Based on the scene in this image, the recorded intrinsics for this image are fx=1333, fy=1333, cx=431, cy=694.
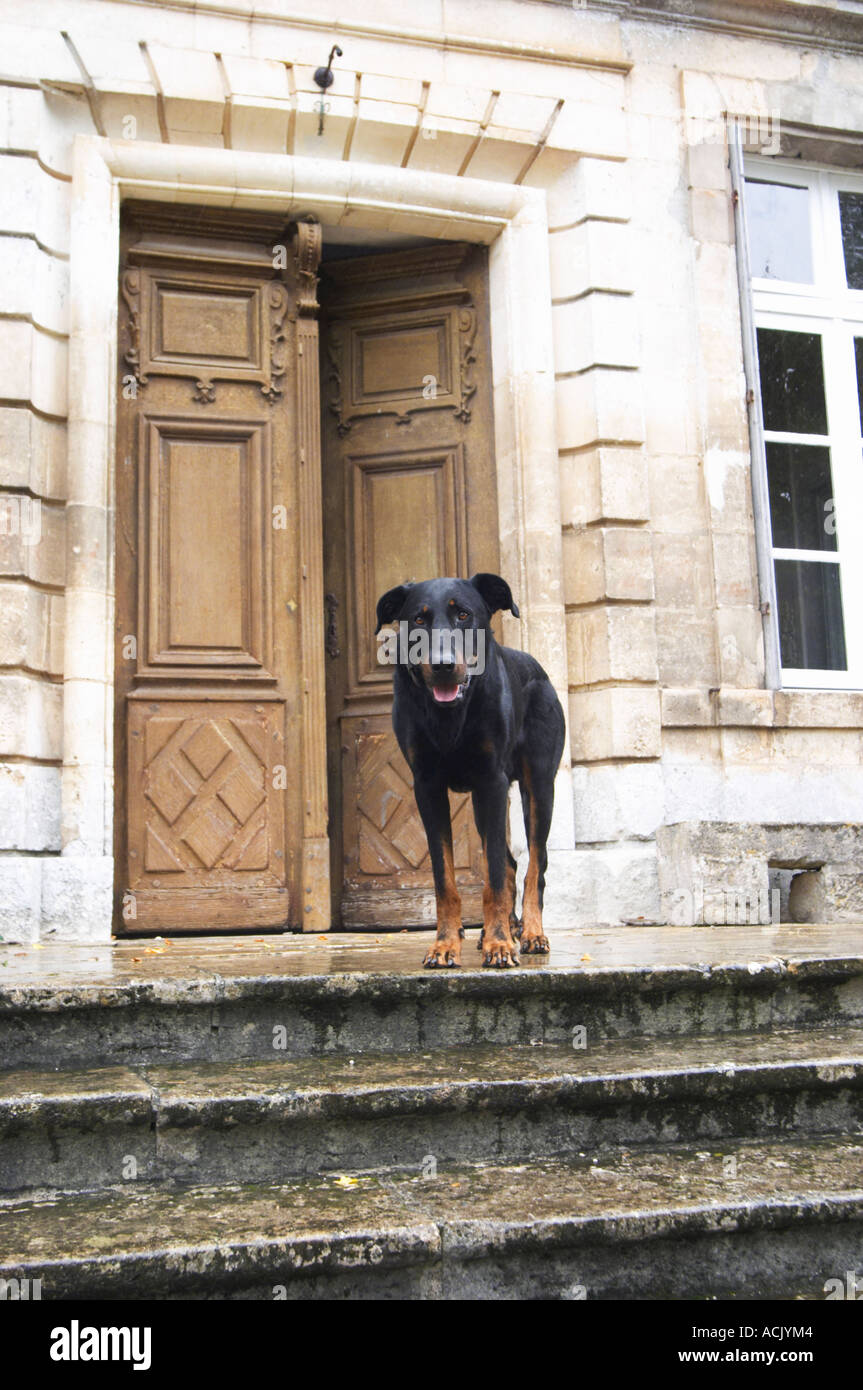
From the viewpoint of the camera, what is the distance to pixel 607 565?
23.9 feet

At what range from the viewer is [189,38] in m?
7.10

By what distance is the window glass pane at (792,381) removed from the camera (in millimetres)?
8086

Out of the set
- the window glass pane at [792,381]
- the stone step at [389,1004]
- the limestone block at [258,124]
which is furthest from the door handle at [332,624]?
the stone step at [389,1004]

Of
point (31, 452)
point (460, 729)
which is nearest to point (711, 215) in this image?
point (31, 452)

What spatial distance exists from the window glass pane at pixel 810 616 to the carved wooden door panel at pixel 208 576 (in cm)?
287

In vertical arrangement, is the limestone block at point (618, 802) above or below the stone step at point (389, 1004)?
above

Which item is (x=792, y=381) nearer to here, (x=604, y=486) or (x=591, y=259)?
(x=591, y=259)

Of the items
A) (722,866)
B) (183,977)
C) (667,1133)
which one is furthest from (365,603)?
(667,1133)

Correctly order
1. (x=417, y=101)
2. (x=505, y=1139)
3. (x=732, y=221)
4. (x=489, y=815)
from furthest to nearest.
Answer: (x=732, y=221) < (x=417, y=101) < (x=489, y=815) < (x=505, y=1139)

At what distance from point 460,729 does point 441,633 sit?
380 millimetres

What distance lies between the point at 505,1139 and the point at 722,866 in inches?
160

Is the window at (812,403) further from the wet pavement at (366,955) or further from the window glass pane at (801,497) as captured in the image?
the wet pavement at (366,955)

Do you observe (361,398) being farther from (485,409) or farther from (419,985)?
(419,985)

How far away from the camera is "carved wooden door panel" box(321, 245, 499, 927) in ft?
24.2
